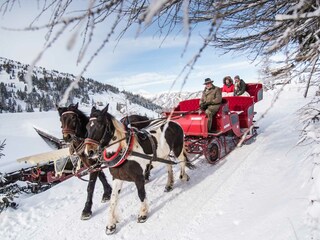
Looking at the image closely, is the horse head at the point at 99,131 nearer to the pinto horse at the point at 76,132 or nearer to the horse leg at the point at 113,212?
the horse leg at the point at 113,212

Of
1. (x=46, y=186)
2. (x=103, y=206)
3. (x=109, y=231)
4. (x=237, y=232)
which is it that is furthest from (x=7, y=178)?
(x=237, y=232)

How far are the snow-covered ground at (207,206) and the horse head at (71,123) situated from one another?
5.06 ft

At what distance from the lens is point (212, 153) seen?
7398mm

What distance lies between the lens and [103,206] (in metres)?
5.78

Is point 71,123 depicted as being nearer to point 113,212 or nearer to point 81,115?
point 81,115

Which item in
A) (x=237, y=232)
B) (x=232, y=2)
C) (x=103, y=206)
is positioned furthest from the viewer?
(x=103, y=206)

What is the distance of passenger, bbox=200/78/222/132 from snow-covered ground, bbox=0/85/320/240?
1.29 metres

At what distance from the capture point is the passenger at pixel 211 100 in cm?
727

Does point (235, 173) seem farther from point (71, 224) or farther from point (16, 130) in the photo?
point (16, 130)

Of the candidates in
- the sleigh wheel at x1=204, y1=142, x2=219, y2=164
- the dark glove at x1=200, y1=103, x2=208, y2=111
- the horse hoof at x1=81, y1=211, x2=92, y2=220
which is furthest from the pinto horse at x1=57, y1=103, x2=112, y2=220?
the dark glove at x1=200, y1=103, x2=208, y2=111

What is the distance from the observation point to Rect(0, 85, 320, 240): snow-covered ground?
400 centimetres

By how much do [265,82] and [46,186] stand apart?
8238mm

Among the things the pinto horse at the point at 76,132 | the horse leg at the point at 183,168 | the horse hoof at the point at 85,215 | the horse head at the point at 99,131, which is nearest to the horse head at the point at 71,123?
the pinto horse at the point at 76,132

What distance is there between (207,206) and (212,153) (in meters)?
2.48
